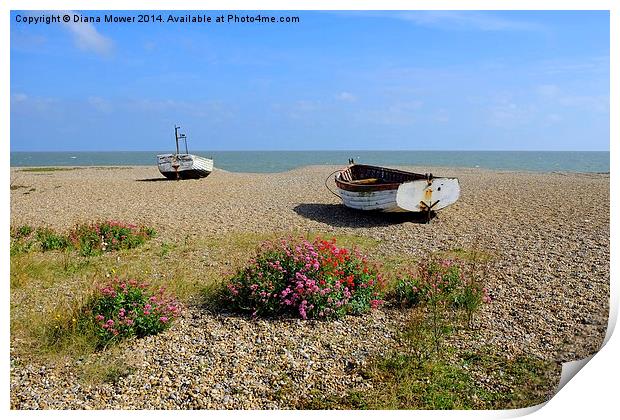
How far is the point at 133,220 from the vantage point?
1387 centimetres

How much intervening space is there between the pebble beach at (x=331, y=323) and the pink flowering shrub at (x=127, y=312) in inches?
6.6

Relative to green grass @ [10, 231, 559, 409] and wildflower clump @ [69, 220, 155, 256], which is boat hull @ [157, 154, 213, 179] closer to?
wildflower clump @ [69, 220, 155, 256]

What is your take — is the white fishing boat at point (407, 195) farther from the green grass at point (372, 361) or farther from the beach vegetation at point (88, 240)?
the green grass at point (372, 361)

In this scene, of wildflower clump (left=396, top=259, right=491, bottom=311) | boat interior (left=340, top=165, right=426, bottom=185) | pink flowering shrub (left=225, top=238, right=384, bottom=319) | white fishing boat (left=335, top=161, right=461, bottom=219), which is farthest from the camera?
boat interior (left=340, top=165, right=426, bottom=185)

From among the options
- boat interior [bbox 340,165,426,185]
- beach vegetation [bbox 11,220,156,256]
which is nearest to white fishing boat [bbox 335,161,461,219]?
boat interior [bbox 340,165,426,185]

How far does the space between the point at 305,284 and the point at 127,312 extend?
2205mm

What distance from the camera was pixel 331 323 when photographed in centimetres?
664

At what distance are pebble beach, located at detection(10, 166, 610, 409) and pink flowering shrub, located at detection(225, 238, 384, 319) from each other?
0.23m

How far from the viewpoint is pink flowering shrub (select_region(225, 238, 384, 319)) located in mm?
6781

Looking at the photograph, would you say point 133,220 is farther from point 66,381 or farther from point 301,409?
point 301,409

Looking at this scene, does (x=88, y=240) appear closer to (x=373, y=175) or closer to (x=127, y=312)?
(x=127, y=312)

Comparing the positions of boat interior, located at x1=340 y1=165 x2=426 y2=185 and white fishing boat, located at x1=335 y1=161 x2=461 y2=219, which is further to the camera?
boat interior, located at x1=340 y1=165 x2=426 y2=185

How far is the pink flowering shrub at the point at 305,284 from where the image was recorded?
678 cm
